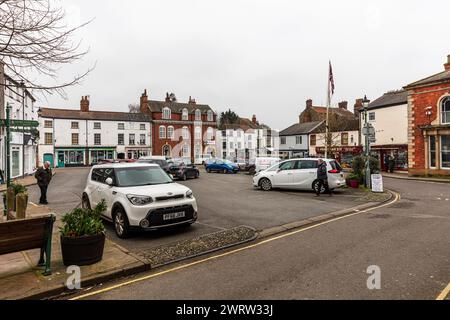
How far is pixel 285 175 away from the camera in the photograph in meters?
15.8

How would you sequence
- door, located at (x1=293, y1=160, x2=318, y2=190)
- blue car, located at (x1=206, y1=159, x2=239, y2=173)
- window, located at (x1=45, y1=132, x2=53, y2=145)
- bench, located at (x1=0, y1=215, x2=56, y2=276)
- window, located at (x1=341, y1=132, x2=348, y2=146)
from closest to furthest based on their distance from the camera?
bench, located at (x1=0, y1=215, x2=56, y2=276)
door, located at (x1=293, y1=160, x2=318, y2=190)
blue car, located at (x1=206, y1=159, x2=239, y2=173)
window, located at (x1=341, y1=132, x2=348, y2=146)
window, located at (x1=45, y1=132, x2=53, y2=145)

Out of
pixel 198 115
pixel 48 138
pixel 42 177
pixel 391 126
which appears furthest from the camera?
pixel 198 115

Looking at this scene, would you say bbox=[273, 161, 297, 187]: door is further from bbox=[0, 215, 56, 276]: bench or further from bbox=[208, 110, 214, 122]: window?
bbox=[208, 110, 214, 122]: window

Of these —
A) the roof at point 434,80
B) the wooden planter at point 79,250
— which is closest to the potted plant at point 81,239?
the wooden planter at point 79,250

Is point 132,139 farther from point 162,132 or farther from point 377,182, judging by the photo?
point 377,182

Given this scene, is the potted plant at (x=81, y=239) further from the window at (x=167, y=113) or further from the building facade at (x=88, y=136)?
the window at (x=167, y=113)

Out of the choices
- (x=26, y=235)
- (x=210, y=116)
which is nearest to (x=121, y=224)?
(x=26, y=235)

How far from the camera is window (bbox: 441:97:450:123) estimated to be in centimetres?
2355

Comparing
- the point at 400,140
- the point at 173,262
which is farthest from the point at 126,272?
the point at 400,140

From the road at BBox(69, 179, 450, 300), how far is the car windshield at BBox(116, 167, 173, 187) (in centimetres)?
338

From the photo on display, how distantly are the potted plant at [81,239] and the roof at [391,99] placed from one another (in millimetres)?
37065

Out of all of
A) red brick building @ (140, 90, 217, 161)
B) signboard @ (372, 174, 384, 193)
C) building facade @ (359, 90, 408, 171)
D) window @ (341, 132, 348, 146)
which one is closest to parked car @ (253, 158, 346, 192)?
signboard @ (372, 174, 384, 193)

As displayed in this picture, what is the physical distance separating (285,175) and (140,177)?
9.13 meters
